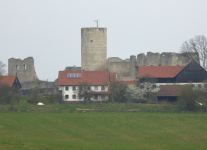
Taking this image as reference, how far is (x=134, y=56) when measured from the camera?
173 feet

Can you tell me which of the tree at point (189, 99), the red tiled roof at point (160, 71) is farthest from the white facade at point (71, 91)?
the tree at point (189, 99)

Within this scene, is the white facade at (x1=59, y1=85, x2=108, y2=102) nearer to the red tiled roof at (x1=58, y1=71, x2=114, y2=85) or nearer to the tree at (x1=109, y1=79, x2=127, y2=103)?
the red tiled roof at (x1=58, y1=71, x2=114, y2=85)

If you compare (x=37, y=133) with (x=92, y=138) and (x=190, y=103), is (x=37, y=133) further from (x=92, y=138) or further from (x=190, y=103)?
(x=190, y=103)

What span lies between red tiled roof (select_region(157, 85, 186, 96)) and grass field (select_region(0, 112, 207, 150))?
9.67m

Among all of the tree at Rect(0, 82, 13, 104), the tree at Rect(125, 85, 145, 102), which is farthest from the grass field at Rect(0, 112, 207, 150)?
the tree at Rect(125, 85, 145, 102)

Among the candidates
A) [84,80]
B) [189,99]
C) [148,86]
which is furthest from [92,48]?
[189,99]

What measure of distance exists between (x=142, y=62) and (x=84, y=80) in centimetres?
1263

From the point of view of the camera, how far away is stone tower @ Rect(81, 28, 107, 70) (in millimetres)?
48969

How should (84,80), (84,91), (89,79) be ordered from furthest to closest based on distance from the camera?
(89,79), (84,80), (84,91)

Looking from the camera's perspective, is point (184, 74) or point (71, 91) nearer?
point (71, 91)

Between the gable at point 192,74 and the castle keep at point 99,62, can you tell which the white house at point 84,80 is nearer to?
the castle keep at point 99,62

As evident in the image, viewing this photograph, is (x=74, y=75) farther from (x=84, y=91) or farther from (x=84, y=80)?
(x=84, y=91)

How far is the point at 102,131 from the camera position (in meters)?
23.8

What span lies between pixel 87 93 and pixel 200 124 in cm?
1456
